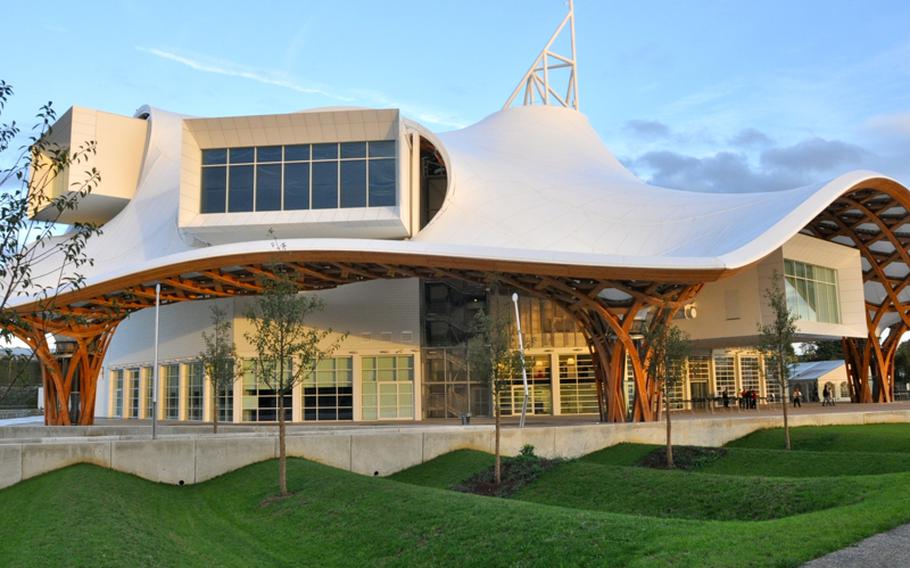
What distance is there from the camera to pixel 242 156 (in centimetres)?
3953

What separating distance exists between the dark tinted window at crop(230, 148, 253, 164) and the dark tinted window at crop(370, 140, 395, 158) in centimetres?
595

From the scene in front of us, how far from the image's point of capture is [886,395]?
1918 inches

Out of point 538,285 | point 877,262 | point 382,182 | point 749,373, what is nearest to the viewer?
point 538,285

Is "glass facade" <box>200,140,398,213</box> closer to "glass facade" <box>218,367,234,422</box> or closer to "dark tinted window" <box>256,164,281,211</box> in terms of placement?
"dark tinted window" <box>256,164,281,211</box>

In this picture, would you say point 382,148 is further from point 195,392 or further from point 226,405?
point 195,392

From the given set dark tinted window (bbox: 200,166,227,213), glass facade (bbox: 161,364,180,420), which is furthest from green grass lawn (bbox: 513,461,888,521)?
glass facade (bbox: 161,364,180,420)

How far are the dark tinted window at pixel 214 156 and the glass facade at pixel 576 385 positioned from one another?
19644mm

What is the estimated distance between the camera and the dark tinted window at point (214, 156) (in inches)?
1560

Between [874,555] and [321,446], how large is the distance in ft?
53.1

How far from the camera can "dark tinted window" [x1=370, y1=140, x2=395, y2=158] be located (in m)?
38.7

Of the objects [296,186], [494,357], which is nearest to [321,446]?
[494,357]

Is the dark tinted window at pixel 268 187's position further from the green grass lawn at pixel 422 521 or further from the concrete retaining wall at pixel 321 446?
the green grass lawn at pixel 422 521

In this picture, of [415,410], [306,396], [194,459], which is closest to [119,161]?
[306,396]

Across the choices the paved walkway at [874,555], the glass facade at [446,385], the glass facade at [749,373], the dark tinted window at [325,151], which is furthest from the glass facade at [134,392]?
the paved walkway at [874,555]
